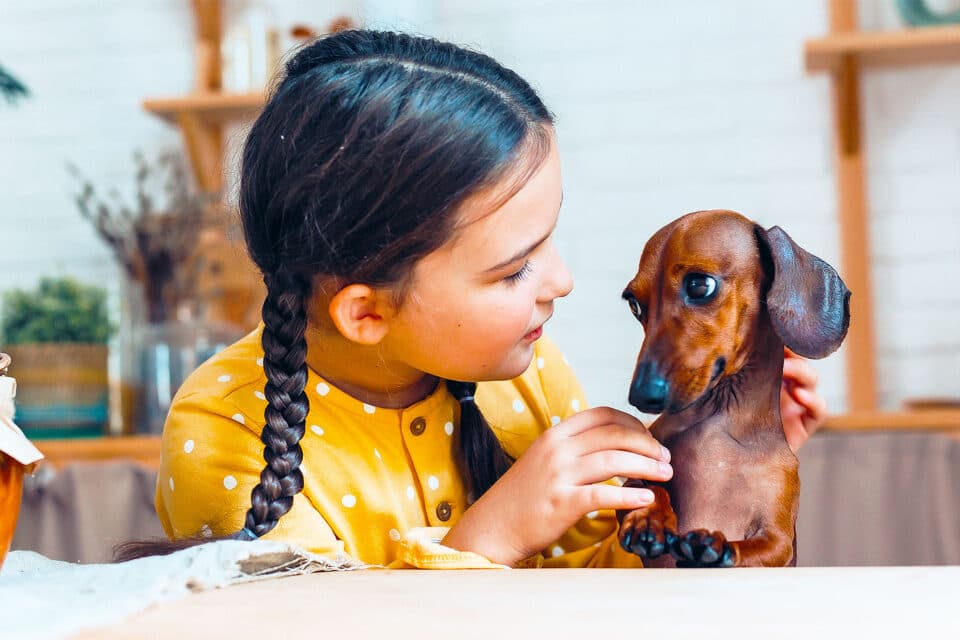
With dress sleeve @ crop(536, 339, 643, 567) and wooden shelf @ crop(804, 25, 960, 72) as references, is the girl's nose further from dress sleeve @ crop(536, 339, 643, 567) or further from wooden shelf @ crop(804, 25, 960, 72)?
wooden shelf @ crop(804, 25, 960, 72)

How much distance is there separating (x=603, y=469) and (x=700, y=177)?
1.59 metres

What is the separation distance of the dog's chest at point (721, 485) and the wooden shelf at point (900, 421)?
1277 mm

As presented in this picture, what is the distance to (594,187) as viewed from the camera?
2279 mm

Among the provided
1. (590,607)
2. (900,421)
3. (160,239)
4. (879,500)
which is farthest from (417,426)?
(160,239)

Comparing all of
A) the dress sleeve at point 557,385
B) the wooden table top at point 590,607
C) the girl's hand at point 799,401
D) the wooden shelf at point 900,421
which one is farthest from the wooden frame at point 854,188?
the wooden table top at point 590,607

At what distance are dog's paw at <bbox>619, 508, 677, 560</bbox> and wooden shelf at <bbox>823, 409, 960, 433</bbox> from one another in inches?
51.3

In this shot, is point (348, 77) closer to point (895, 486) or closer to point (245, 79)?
point (895, 486)

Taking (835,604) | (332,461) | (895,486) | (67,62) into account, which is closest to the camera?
(835,604)

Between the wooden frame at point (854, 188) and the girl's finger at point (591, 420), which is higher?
the wooden frame at point (854, 188)

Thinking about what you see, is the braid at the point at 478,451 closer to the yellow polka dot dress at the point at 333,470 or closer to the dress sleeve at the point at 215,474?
the yellow polka dot dress at the point at 333,470

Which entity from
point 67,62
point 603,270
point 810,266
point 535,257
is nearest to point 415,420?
point 535,257

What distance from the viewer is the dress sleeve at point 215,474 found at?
0.86 m

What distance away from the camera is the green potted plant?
7.00 ft

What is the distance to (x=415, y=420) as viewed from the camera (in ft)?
3.17
